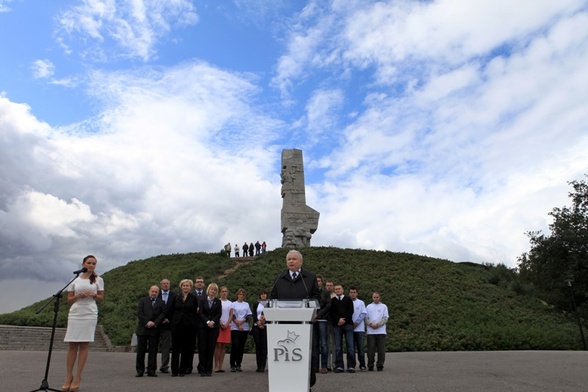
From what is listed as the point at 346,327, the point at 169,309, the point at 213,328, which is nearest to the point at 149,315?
the point at 169,309

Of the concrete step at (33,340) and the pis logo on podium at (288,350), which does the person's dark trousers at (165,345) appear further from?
the concrete step at (33,340)

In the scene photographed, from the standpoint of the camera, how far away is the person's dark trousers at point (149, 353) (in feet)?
30.3

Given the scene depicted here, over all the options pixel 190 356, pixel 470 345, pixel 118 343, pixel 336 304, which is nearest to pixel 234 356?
pixel 190 356

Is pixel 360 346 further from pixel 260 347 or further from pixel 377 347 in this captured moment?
pixel 260 347

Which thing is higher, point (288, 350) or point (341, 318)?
point (341, 318)

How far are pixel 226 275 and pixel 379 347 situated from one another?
1950cm

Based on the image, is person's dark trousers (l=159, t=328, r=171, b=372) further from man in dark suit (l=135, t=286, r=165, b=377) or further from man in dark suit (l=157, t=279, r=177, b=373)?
man in dark suit (l=135, t=286, r=165, b=377)

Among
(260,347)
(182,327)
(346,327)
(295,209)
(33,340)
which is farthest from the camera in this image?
(295,209)

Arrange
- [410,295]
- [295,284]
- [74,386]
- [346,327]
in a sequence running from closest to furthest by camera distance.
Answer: [295,284], [74,386], [346,327], [410,295]

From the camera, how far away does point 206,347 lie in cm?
960

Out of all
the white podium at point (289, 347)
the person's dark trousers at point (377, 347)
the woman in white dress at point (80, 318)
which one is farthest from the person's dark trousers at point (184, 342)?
the white podium at point (289, 347)

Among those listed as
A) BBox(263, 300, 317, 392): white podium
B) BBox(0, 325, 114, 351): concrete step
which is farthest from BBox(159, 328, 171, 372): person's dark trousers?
BBox(0, 325, 114, 351): concrete step

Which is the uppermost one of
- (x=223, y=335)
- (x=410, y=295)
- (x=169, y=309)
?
(x=410, y=295)

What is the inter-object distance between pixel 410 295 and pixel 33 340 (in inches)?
636
